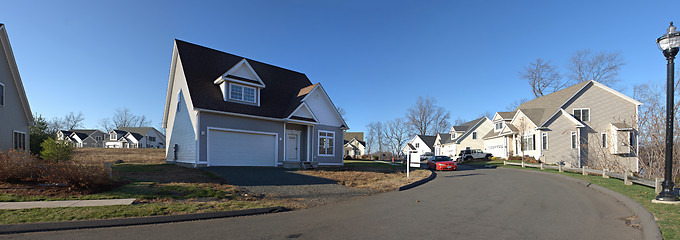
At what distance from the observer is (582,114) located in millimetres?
30312

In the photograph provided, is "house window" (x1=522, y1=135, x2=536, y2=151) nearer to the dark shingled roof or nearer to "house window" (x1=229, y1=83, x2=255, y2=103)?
the dark shingled roof

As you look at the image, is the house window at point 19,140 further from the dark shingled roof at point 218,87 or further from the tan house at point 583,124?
the tan house at point 583,124

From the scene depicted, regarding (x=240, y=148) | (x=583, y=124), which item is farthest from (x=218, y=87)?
(x=583, y=124)

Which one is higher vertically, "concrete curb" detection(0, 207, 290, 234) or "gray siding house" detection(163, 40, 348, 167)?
"gray siding house" detection(163, 40, 348, 167)

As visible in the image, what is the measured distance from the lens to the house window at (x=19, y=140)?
55.9 ft

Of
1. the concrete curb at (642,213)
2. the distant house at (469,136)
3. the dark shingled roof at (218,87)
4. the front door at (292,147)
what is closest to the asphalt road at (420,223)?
the concrete curb at (642,213)

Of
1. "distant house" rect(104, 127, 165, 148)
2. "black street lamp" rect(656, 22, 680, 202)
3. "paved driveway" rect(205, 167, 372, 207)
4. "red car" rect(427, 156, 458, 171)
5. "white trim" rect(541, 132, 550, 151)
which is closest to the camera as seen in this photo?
"black street lamp" rect(656, 22, 680, 202)

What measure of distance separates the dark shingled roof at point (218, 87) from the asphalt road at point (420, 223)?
11064 mm

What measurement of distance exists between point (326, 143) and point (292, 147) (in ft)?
7.83

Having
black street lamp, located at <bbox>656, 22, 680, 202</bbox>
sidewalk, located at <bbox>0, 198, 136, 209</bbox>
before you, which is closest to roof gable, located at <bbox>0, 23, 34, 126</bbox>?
sidewalk, located at <bbox>0, 198, 136, 209</bbox>

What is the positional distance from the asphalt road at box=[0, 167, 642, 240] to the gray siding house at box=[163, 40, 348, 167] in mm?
10419

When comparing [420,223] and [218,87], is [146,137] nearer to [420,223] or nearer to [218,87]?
[218,87]

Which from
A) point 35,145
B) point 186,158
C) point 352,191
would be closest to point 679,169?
point 352,191

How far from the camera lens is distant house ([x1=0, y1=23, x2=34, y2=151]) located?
1608 centimetres
